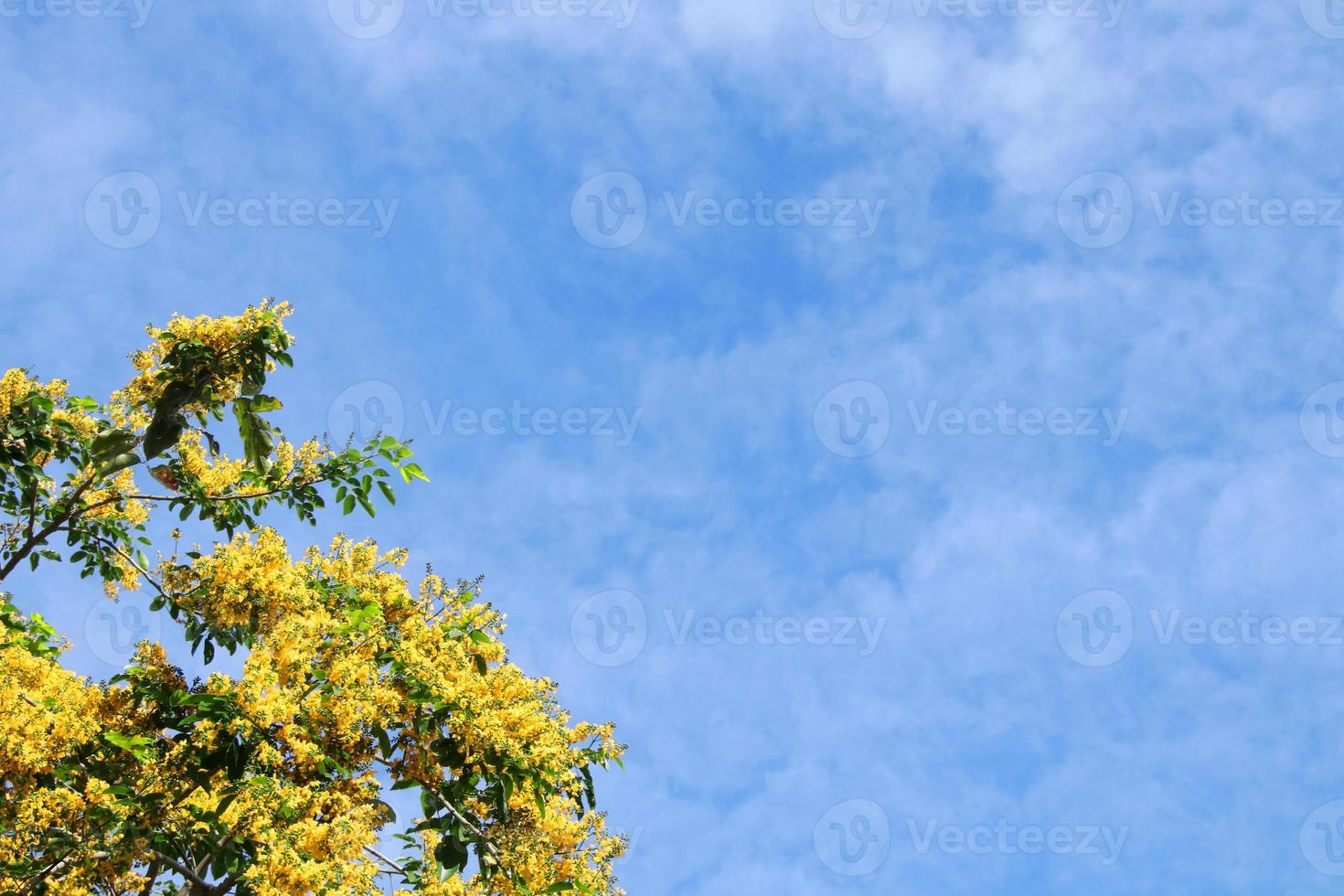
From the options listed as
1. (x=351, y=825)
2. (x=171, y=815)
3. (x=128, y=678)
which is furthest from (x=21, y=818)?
(x=351, y=825)

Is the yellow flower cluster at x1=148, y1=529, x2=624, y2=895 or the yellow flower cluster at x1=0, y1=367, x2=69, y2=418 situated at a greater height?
the yellow flower cluster at x1=0, y1=367, x2=69, y2=418

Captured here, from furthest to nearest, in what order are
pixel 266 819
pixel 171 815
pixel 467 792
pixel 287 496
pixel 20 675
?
pixel 287 496 → pixel 20 675 → pixel 467 792 → pixel 171 815 → pixel 266 819

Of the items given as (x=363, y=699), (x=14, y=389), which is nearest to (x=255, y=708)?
(x=363, y=699)

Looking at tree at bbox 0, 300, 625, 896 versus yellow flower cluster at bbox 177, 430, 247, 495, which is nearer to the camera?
tree at bbox 0, 300, 625, 896

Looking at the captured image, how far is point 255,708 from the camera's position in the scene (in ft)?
22.4

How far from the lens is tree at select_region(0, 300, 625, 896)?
6.65 m

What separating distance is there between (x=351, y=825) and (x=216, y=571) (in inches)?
93.4

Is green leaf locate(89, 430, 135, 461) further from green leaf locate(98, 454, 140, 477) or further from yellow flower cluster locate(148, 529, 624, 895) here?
yellow flower cluster locate(148, 529, 624, 895)

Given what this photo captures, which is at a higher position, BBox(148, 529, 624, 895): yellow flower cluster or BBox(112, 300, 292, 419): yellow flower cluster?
BBox(112, 300, 292, 419): yellow flower cluster

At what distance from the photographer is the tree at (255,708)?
6648 millimetres

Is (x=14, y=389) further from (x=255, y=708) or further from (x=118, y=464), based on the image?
(x=255, y=708)

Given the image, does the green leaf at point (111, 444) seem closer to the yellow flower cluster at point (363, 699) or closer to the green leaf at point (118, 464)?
the green leaf at point (118, 464)

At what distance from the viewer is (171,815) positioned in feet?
22.2

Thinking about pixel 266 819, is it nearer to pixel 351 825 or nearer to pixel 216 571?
pixel 351 825
